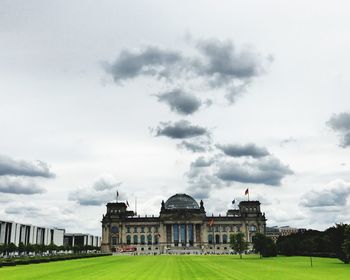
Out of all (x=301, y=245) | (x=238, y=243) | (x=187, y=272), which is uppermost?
(x=238, y=243)

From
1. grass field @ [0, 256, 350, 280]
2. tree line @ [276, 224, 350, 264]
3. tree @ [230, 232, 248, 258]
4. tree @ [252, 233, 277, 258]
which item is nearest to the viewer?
grass field @ [0, 256, 350, 280]

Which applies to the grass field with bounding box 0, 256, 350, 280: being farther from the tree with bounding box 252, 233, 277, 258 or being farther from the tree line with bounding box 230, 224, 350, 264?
the tree with bounding box 252, 233, 277, 258

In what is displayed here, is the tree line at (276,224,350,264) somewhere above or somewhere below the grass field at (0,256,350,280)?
above

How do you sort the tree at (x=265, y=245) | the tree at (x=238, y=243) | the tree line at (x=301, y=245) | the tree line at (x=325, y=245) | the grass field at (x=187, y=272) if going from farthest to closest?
the tree at (x=238, y=243), the tree at (x=265, y=245), the tree line at (x=301, y=245), the tree line at (x=325, y=245), the grass field at (x=187, y=272)

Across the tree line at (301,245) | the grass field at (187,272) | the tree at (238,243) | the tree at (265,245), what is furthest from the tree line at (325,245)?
the tree at (238,243)

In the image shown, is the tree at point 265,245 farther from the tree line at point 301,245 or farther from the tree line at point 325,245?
the tree line at point 325,245

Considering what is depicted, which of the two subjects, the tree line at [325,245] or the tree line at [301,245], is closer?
the tree line at [325,245]

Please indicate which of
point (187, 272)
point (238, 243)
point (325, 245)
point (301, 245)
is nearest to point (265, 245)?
point (238, 243)

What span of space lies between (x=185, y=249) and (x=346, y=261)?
124385mm

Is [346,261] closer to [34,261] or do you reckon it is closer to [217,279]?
[217,279]

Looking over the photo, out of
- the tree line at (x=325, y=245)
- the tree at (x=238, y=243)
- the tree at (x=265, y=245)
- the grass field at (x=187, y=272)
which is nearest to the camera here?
the grass field at (x=187, y=272)

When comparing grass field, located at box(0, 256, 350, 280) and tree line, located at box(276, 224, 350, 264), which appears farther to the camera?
tree line, located at box(276, 224, 350, 264)

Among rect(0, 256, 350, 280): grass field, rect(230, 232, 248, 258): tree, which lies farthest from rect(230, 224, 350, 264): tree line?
rect(0, 256, 350, 280): grass field

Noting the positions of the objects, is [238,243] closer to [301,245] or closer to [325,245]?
[301,245]
